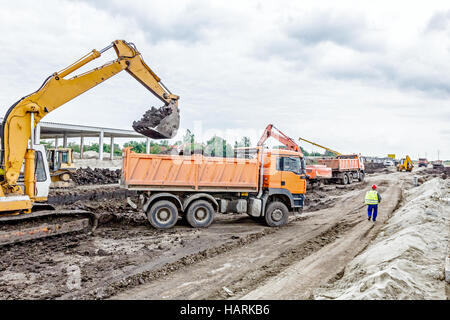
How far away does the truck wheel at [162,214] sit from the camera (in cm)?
1020

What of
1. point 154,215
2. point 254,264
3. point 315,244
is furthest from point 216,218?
point 254,264

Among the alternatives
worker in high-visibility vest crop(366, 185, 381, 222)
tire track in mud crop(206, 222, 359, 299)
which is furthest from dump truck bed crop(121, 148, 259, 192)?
worker in high-visibility vest crop(366, 185, 381, 222)

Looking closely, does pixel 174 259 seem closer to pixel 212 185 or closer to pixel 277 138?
pixel 212 185

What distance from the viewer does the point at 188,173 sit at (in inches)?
409

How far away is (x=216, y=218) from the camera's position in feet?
42.1

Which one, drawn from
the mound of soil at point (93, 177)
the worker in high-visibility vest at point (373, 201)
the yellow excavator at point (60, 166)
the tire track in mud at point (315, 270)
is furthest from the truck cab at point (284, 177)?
the mound of soil at point (93, 177)

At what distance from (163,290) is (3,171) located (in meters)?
5.45

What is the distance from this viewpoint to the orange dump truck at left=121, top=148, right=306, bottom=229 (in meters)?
10.1

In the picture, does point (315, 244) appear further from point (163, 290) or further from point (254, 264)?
point (163, 290)

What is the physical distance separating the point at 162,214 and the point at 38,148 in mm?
4045

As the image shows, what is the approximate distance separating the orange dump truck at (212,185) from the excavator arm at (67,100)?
127 cm

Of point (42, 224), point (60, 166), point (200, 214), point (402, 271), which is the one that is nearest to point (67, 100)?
point (42, 224)

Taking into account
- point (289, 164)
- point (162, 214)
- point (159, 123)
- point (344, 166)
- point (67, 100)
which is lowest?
point (162, 214)
